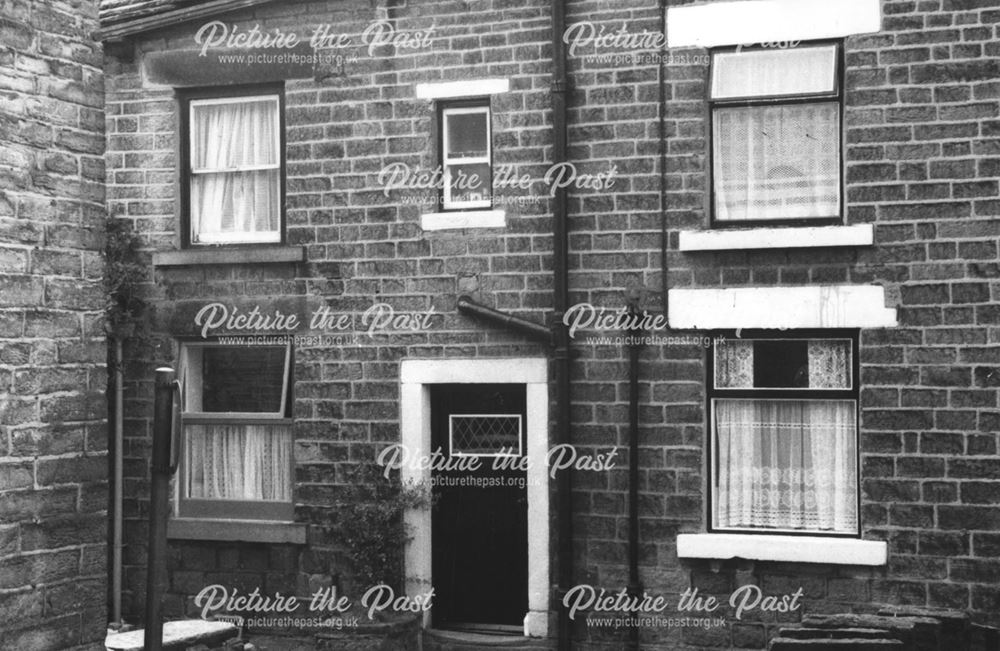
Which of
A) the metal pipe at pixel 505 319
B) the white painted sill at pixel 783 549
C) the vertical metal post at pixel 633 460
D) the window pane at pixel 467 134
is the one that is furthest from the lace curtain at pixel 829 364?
the window pane at pixel 467 134

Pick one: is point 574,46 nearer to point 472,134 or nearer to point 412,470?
point 472,134

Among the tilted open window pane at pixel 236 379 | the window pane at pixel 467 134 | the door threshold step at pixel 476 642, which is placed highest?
the window pane at pixel 467 134

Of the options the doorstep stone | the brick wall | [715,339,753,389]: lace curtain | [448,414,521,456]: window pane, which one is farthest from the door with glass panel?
the brick wall

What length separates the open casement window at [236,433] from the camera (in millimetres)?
12000

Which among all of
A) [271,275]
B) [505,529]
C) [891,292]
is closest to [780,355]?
[891,292]

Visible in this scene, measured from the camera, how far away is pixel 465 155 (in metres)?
11.5

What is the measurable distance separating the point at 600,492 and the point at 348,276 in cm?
309

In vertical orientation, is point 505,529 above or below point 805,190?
below

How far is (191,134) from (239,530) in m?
3.90

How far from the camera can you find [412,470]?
37.5 ft

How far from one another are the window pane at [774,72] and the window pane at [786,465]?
2.62 m

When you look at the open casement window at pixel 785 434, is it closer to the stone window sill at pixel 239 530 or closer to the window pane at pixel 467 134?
the window pane at pixel 467 134

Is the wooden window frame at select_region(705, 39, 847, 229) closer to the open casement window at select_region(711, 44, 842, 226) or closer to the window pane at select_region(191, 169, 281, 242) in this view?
the open casement window at select_region(711, 44, 842, 226)

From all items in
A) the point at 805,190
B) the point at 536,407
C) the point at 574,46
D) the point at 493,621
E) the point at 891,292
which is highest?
the point at 574,46
